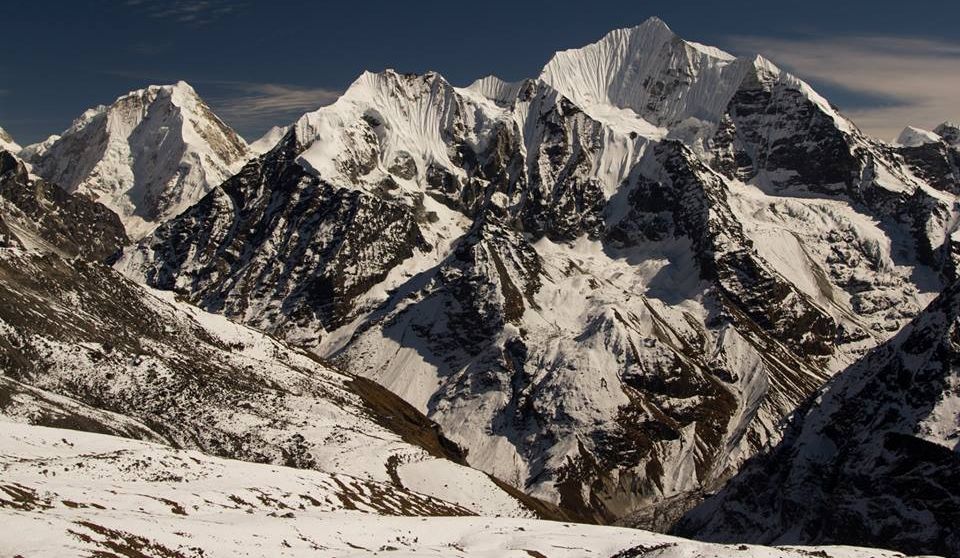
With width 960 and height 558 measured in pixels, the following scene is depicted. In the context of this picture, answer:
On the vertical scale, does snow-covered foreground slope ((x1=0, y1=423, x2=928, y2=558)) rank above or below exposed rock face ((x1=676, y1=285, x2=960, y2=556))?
below

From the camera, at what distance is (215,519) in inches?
3484

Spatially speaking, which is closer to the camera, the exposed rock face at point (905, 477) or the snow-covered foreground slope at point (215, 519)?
the snow-covered foreground slope at point (215, 519)

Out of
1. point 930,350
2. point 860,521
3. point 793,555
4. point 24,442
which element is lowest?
point 24,442

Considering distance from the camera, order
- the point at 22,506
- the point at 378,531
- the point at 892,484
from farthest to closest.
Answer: the point at 892,484, the point at 378,531, the point at 22,506

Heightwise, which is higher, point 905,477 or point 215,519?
point 905,477

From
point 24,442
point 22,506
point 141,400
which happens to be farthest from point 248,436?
point 22,506

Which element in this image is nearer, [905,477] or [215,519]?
[215,519]

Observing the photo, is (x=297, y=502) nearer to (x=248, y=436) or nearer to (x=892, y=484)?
(x=248, y=436)

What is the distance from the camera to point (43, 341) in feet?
632

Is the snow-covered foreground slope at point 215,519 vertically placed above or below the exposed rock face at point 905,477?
below

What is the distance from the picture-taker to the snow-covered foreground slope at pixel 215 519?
71938 millimetres

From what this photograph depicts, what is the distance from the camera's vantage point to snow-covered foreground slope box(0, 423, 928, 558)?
7194 cm

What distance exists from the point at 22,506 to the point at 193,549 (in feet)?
46.6

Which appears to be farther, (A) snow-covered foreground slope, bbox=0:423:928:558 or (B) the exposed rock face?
(B) the exposed rock face
